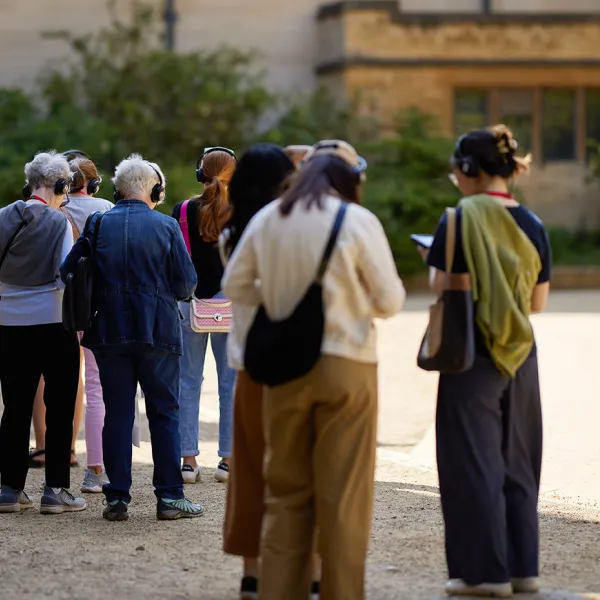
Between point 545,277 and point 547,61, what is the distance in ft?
76.3

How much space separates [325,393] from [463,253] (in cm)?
88

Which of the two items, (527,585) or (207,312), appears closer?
(527,585)

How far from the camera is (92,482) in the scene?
8266 millimetres

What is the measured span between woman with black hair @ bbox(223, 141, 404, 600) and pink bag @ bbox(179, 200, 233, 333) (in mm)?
3032

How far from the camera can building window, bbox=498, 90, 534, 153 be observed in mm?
28688

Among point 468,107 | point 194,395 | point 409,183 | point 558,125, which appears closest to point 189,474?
point 194,395

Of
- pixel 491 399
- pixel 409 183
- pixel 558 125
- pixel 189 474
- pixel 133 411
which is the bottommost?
pixel 189 474

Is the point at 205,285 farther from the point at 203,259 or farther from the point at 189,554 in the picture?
the point at 189,554

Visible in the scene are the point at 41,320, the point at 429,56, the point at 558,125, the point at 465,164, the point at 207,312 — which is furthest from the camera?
the point at 558,125

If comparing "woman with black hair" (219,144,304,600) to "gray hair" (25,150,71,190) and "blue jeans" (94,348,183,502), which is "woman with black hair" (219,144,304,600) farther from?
"gray hair" (25,150,71,190)

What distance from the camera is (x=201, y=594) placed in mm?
5766

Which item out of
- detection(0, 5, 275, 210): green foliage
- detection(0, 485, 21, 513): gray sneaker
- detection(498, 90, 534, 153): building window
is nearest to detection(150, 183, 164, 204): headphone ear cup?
detection(0, 485, 21, 513): gray sneaker

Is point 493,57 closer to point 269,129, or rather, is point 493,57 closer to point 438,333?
point 269,129

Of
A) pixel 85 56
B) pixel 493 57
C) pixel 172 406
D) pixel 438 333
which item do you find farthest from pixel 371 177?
pixel 438 333
